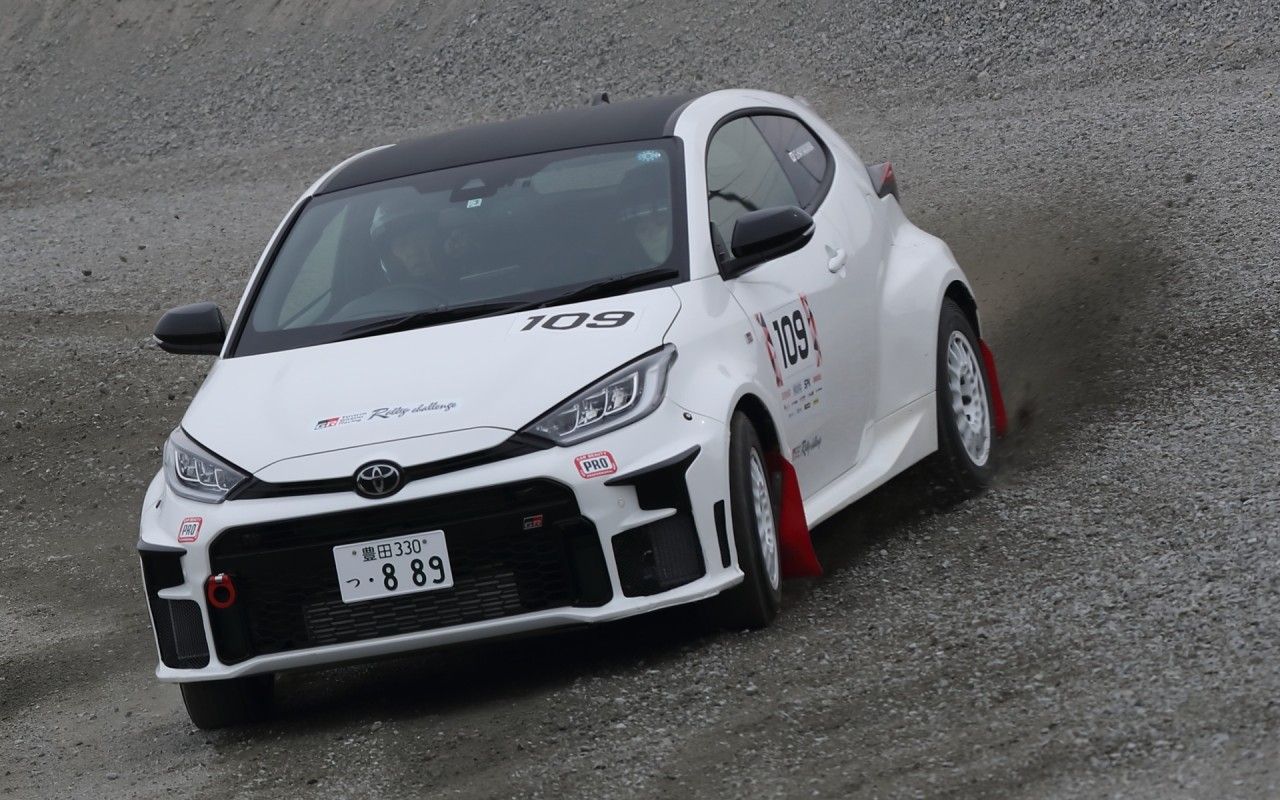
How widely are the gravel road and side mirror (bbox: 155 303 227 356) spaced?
127cm

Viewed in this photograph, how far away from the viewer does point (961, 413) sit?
8.13 meters

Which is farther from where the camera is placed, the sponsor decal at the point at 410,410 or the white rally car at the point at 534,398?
the sponsor decal at the point at 410,410

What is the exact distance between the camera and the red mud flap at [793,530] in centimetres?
647

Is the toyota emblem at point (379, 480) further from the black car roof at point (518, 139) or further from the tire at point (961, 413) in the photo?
the tire at point (961, 413)

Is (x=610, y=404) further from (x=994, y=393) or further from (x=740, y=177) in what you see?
(x=994, y=393)

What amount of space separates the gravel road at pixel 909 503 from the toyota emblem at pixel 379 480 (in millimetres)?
744

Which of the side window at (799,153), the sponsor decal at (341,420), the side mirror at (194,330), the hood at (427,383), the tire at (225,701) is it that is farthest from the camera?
the side window at (799,153)

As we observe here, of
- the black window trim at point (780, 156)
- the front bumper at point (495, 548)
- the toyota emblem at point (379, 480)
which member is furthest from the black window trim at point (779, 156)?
the toyota emblem at point (379, 480)

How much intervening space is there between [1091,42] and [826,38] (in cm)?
322

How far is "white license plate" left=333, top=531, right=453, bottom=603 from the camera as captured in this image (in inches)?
223

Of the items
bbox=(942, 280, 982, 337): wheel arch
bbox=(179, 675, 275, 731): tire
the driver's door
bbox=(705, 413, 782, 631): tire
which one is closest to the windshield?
the driver's door

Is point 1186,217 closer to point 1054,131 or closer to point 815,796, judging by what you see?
point 1054,131

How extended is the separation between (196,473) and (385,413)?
66cm

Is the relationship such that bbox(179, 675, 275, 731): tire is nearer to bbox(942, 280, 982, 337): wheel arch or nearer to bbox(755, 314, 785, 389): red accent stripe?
bbox(755, 314, 785, 389): red accent stripe
